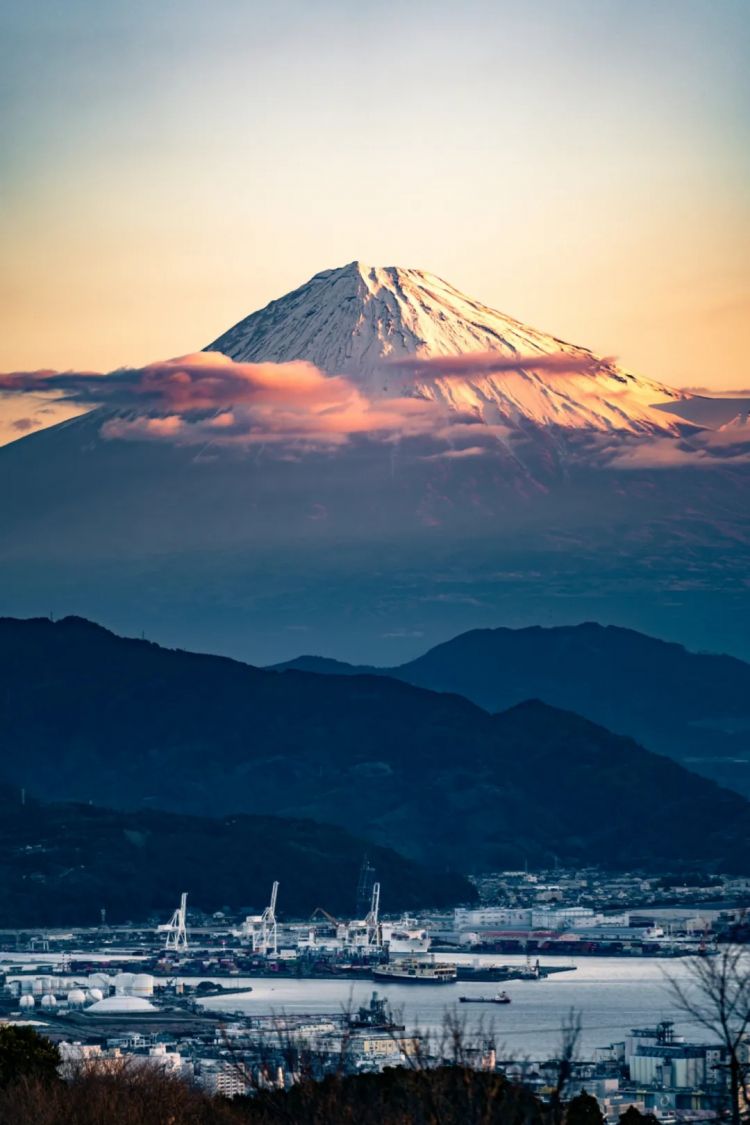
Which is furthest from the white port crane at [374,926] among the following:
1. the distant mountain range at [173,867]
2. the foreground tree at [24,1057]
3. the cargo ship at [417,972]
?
the foreground tree at [24,1057]

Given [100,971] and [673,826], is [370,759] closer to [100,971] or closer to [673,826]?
[673,826]

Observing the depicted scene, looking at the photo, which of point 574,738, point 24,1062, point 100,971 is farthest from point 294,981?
point 574,738

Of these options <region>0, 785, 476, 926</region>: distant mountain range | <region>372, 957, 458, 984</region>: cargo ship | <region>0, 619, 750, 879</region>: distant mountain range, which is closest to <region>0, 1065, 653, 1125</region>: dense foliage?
<region>372, 957, 458, 984</region>: cargo ship

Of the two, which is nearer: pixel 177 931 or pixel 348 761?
pixel 177 931

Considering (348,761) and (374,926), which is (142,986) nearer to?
(374,926)

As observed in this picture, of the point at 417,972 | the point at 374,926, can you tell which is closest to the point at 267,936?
the point at 374,926

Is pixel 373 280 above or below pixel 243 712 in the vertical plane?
above

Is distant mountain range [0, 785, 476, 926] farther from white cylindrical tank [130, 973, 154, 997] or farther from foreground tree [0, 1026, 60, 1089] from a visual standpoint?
foreground tree [0, 1026, 60, 1089]
